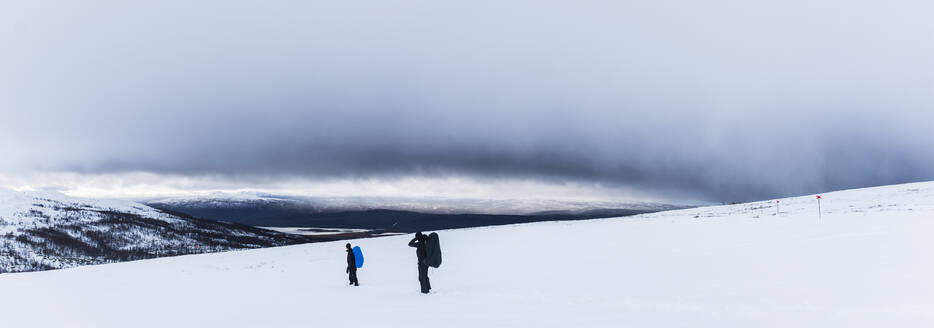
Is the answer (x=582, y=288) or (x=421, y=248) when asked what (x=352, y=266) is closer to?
(x=421, y=248)

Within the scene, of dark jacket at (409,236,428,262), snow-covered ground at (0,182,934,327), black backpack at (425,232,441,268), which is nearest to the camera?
snow-covered ground at (0,182,934,327)

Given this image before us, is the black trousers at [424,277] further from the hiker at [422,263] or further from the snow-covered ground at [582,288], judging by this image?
the snow-covered ground at [582,288]

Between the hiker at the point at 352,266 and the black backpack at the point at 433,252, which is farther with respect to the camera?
the hiker at the point at 352,266

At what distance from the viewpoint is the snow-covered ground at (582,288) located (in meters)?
10.7

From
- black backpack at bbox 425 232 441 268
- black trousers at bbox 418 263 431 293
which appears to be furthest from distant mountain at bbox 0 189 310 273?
black backpack at bbox 425 232 441 268

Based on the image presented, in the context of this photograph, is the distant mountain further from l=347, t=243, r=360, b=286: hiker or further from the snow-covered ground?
l=347, t=243, r=360, b=286: hiker

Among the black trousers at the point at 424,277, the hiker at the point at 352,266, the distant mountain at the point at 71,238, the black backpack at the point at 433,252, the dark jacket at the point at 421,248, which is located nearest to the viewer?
the black trousers at the point at 424,277

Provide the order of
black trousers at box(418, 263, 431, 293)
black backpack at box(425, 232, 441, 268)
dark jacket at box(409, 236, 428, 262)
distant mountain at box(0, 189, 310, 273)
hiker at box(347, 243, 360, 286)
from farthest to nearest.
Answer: distant mountain at box(0, 189, 310, 273)
hiker at box(347, 243, 360, 286)
dark jacket at box(409, 236, 428, 262)
black backpack at box(425, 232, 441, 268)
black trousers at box(418, 263, 431, 293)

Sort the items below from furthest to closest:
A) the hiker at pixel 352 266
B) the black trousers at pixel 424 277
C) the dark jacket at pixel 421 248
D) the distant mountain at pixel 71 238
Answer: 1. the distant mountain at pixel 71 238
2. the hiker at pixel 352 266
3. the dark jacket at pixel 421 248
4. the black trousers at pixel 424 277

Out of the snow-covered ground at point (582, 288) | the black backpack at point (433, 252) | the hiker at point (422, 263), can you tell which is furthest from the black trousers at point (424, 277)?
the snow-covered ground at point (582, 288)

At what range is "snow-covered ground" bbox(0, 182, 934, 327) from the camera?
1071 cm

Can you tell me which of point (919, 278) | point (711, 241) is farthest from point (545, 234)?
point (919, 278)

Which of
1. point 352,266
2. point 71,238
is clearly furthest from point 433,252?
point 71,238

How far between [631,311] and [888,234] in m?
15.4
